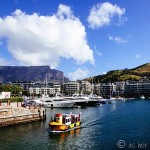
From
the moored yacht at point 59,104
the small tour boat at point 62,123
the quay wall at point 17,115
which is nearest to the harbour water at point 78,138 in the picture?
the small tour boat at point 62,123

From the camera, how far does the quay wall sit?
259 feet

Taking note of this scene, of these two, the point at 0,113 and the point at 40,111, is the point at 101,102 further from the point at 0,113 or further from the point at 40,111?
the point at 0,113

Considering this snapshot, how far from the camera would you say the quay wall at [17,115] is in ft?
259

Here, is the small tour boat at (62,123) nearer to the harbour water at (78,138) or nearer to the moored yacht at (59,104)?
the harbour water at (78,138)

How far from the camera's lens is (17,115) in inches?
3282

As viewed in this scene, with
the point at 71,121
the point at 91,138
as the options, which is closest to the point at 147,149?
the point at 91,138

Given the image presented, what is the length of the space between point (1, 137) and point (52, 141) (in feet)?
34.2

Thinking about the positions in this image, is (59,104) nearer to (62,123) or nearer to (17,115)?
(17,115)

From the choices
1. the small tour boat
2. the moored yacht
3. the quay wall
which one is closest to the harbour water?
the small tour boat

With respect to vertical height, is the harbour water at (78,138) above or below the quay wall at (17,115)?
below

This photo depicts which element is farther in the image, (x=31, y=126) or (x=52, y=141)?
(x=31, y=126)

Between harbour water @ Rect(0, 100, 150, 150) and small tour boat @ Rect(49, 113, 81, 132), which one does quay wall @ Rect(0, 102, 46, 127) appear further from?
small tour boat @ Rect(49, 113, 81, 132)

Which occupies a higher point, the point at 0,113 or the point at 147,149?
the point at 0,113

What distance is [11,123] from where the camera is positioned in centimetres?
8006
